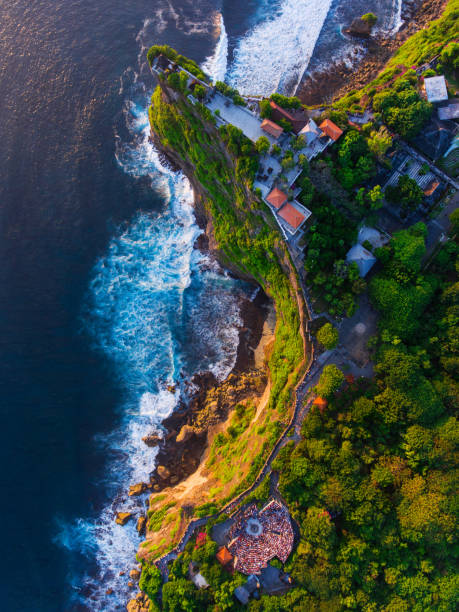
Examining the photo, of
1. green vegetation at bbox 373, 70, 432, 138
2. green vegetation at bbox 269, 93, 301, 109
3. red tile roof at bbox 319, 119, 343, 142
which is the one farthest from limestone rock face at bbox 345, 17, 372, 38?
red tile roof at bbox 319, 119, 343, 142

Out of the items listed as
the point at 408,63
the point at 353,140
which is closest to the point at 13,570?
the point at 353,140

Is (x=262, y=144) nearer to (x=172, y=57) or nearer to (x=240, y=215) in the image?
(x=240, y=215)

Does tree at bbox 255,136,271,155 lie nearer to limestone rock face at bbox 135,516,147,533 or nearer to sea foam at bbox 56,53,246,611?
sea foam at bbox 56,53,246,611

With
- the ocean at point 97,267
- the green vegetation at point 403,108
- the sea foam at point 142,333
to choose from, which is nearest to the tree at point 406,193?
the green vegetation at point 403,108

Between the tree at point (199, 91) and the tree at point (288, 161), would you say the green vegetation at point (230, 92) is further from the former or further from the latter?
the tree at point (288, 161)

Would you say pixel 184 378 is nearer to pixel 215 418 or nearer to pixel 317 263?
pixel 215 418
